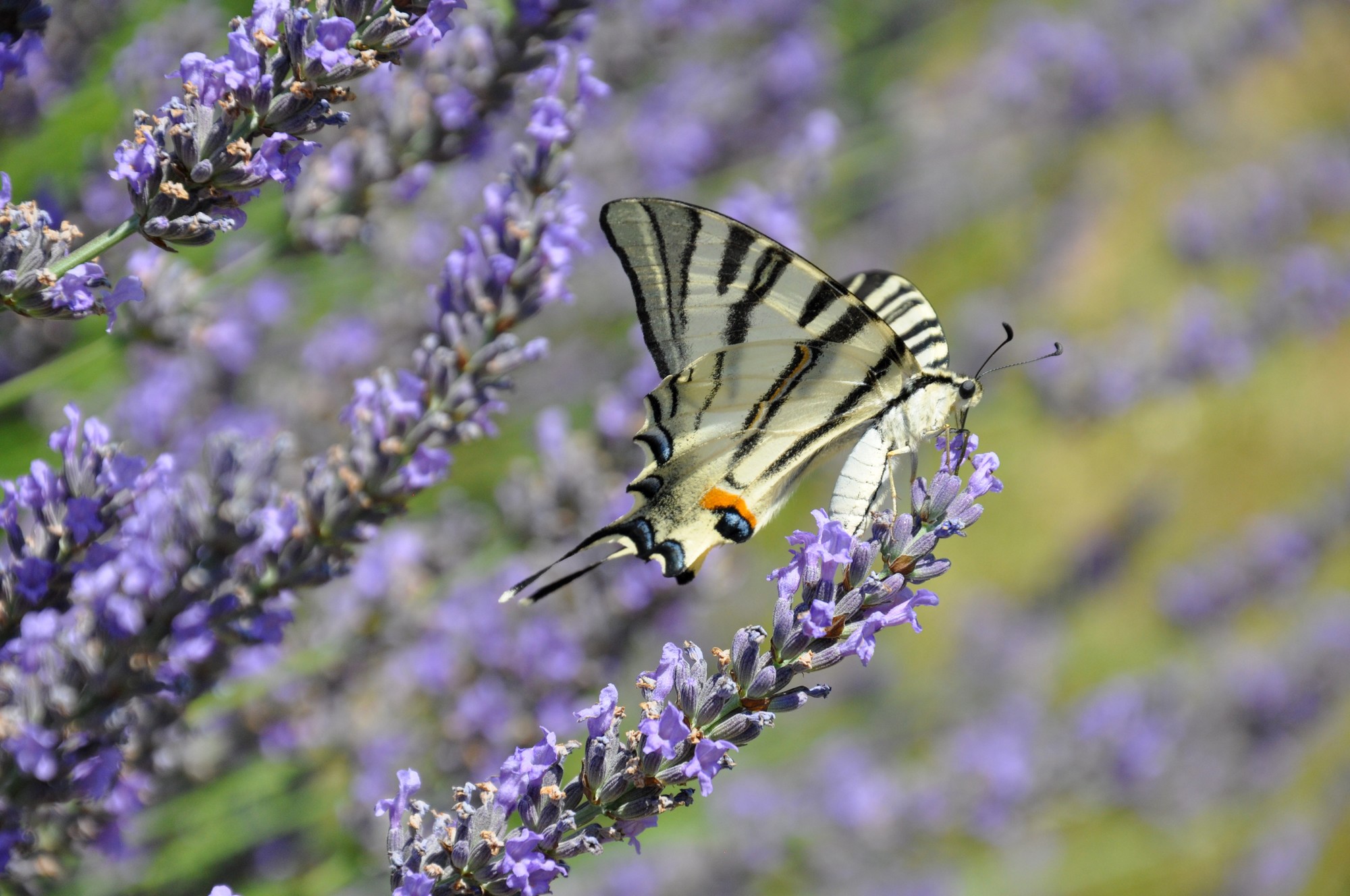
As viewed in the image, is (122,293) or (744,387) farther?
(744,387)

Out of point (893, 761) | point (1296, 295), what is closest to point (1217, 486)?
point (1296, 295)

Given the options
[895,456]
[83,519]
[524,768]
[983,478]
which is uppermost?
[83,519]

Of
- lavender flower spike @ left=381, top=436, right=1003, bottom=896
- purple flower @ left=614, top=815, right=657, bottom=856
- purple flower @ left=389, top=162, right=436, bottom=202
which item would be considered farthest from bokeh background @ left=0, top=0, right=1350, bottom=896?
purple flower @ left=614, top=815, right=657, bottom=856

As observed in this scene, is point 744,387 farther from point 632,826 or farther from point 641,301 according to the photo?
point 632,826

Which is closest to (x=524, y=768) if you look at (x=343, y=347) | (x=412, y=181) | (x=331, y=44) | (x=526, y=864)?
(x=526, y=864)

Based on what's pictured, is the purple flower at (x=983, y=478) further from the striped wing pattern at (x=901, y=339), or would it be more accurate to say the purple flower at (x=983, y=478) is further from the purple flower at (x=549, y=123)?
the purple flower at (x=549, y=123)

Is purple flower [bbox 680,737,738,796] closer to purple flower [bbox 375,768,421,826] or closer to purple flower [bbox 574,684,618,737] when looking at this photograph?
purple flower [bbox 574,684,618,737]

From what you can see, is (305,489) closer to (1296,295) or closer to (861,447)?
(861,447)
